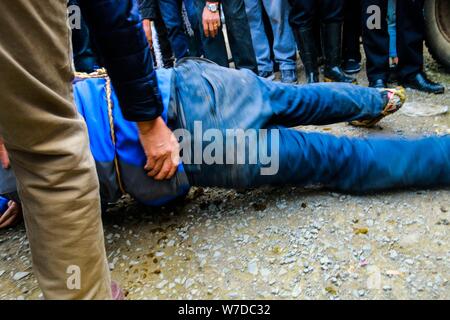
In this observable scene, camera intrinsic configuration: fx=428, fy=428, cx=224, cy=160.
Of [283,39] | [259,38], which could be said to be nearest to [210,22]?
[259,38]

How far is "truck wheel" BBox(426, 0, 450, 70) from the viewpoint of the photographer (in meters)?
3.13

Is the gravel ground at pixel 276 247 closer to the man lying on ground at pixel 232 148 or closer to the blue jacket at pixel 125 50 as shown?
the man lying on ground at pixel 232 148

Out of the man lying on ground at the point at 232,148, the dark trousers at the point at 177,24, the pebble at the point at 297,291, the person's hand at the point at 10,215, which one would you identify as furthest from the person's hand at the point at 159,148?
the dark trousers at the point at 177,24

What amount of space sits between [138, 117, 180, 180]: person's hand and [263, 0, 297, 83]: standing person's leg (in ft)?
7.47

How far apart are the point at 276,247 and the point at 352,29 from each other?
2.47 metres

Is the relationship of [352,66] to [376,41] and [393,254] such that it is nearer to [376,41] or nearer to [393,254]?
[376,41]

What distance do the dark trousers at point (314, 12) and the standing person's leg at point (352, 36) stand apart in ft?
0.70

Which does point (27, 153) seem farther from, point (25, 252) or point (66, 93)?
point (25, 252)

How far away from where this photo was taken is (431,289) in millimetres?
1444

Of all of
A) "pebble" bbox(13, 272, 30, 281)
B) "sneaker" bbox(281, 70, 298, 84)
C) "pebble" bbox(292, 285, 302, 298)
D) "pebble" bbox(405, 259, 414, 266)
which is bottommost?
"pebble" bbox(13, 272, 30, 281)

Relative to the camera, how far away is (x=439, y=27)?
10.4 feet

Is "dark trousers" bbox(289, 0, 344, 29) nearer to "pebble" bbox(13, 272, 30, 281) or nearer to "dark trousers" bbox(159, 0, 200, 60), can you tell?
"dark trousers" bbox(159, 0, 200, 60)

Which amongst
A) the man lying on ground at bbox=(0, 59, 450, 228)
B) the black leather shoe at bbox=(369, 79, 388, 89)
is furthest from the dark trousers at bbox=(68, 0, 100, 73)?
the black leather shoe at bbox=(369, 79, 388, 89)

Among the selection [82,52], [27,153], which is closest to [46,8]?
[27,153]
